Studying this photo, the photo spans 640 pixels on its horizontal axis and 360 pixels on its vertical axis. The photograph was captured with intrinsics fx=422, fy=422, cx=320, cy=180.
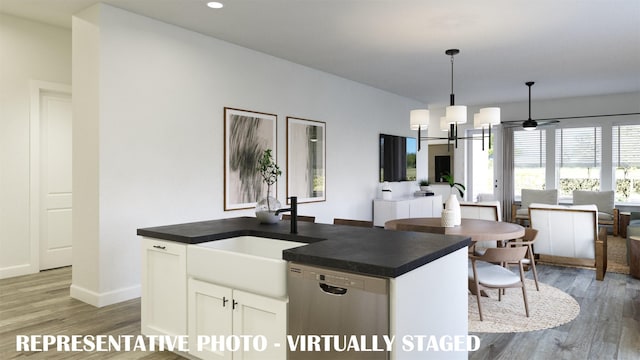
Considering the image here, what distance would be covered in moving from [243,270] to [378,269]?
2.72 ft

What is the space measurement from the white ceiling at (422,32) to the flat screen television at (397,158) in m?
1.48

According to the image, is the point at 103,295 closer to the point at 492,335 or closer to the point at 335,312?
the point at 335,312

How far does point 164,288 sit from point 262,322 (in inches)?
34.5

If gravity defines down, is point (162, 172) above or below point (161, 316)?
above

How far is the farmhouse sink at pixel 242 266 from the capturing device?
208 centimetres

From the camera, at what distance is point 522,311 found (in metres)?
3.66

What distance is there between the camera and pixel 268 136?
5.25m

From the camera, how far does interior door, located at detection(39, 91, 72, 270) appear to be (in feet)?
16.3

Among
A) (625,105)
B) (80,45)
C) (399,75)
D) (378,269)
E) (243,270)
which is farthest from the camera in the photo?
(625,105)

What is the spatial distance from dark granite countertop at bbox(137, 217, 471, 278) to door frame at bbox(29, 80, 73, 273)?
2.85 meters

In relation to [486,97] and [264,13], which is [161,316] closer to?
[264,13]

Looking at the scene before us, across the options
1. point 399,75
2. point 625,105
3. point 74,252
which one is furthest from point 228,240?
point 625,105

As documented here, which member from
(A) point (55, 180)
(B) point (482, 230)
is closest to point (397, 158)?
(B) point (482, 230)

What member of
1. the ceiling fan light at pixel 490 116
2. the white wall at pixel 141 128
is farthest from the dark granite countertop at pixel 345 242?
the ceiling fan light at pixel 490 116
